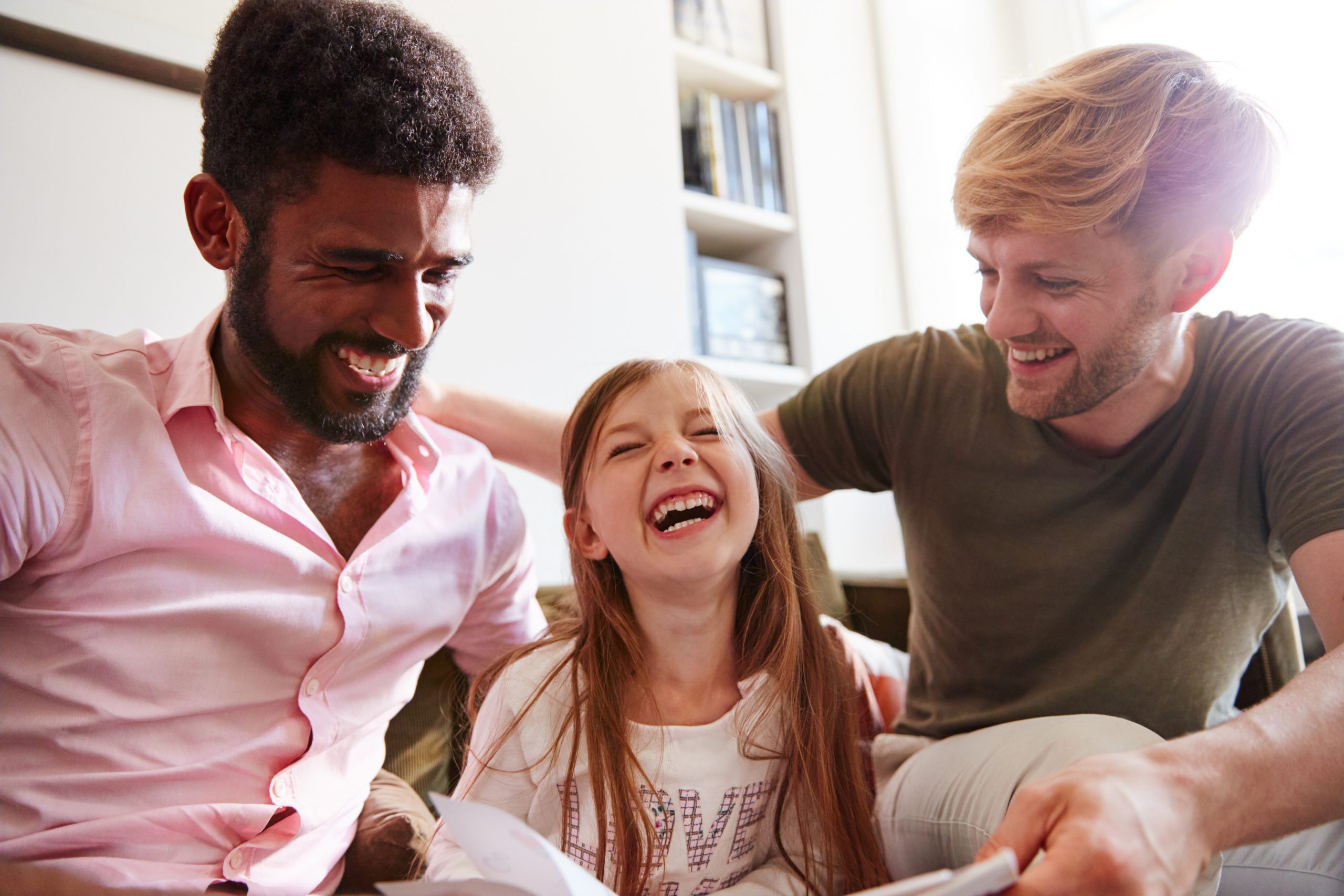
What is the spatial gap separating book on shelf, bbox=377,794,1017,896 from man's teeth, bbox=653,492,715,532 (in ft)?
1.50

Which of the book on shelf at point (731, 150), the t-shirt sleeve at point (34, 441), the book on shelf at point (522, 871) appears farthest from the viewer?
the book on shelf at point (731, 150)

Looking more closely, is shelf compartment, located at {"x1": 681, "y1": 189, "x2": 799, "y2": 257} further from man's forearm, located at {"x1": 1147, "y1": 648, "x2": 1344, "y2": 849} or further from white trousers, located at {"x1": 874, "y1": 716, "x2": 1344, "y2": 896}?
man's forearm, located at {"x1": 1147, "y1": 648, "x2": 1344, "y2": 849}

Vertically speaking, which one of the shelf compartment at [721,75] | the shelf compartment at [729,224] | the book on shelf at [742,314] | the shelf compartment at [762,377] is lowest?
the shelf compartment at [762,377]

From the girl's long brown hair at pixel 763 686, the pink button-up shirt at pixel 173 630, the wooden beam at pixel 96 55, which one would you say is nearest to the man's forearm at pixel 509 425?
the girl's long brown hair at pixel 763 686

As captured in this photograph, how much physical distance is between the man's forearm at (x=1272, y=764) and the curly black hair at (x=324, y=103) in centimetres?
89

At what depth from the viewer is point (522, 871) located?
23.3 inches

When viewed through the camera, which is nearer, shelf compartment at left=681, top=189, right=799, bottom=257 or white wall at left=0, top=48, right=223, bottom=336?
white wall at left=0, top=48, right=223, bottom=336

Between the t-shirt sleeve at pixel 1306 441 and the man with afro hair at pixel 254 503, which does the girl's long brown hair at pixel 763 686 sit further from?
the t-shirt sleeve at pixel 1306 441

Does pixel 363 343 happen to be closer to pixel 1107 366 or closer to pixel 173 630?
pixel 173 630

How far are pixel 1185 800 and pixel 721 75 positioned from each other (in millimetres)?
2080

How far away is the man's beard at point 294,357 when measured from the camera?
96 cm

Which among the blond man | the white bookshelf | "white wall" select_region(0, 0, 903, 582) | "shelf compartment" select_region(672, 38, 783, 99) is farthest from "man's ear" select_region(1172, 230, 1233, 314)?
"shelf compartment" select_region(672, 38, 783, 99)

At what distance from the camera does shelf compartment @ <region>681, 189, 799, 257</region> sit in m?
2.17

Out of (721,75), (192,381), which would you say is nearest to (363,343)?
(192,381)
